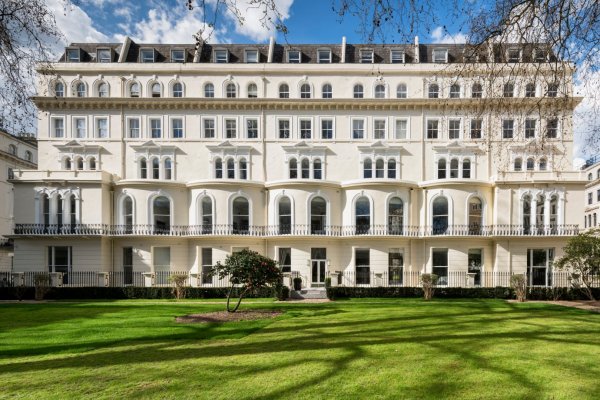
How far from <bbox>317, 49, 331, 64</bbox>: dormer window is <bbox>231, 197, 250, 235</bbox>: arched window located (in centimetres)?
1332

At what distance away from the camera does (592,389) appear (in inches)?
255

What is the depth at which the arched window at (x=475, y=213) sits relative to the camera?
25984 millimetres

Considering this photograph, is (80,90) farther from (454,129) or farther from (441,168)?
(454,129)

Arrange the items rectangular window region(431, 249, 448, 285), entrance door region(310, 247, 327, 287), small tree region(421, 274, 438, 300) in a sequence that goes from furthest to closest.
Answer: entrance door region(310, 247, 327, 287), rectangular window region(431, 249, 448, 285), small tree region(421, 274, 438, 300)

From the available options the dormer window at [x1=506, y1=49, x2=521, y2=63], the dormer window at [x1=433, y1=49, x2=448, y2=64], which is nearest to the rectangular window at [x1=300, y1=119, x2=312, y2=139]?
the dormer window at [x1=433, y1=49, x2=448, y2=64]

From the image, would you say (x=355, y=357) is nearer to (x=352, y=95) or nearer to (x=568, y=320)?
(x=568, y=320)

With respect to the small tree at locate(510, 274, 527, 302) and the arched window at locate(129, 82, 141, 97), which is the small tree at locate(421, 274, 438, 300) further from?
the arched window at locate(129, 82, 141, 97)

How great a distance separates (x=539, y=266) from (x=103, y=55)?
→ 36.4 m

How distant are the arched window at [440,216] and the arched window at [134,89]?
24.2m

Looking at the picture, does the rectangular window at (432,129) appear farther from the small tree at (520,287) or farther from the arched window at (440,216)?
the small tree at (520,287)

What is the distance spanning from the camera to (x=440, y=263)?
26172mm

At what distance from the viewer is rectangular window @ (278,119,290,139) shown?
29078 millimetres

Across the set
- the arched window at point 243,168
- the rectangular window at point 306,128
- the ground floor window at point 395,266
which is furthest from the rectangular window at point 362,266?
the arched window at point 243,168

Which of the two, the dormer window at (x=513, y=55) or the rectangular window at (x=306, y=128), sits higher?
the rectangular window at (x=306, y=128)
